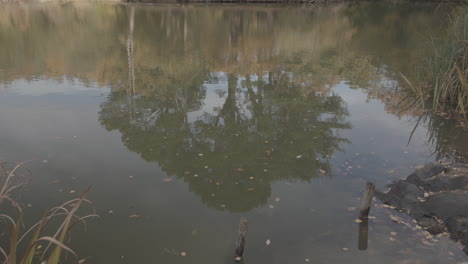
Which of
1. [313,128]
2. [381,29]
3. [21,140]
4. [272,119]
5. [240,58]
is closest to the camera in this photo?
[21,140]

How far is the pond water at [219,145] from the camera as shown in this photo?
15.1ft

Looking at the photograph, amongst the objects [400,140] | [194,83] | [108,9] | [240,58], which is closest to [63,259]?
[400,140]

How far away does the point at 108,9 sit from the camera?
31812 millimetres

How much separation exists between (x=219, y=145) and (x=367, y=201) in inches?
132

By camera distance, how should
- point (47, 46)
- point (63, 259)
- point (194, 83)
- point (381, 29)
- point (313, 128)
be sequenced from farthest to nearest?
1. point (381, 29)
2. point (47, 46)
3. point (194, 83)
4. point (313, 128)
5. point (63, 259)

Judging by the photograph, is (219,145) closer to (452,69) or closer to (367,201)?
(367,201)

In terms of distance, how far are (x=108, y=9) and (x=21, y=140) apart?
89.8ft

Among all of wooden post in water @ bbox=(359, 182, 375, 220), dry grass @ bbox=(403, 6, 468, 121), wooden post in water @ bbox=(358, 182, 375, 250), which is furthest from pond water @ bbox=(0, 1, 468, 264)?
dry grass @ bbox=(403, 6, 468, 121)

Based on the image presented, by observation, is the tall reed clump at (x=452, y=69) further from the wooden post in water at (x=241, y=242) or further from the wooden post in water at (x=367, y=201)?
the wooden post in water at (x=241, y=242)

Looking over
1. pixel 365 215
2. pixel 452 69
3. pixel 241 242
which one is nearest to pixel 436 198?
pixel 365 215

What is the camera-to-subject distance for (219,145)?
7.41 meters

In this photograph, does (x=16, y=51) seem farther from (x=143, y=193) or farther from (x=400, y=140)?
(x=400, y=140)

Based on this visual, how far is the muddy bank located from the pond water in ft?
0.67

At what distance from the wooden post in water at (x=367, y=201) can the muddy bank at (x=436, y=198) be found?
0.61m
